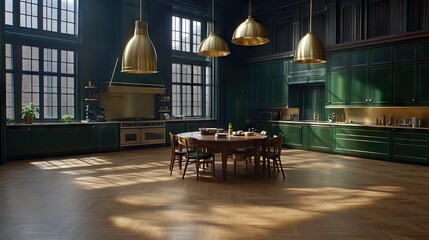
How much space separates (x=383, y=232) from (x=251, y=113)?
945cm

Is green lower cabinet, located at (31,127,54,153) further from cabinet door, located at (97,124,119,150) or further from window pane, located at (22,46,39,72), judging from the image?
window pane, located at (22,46,39,72)

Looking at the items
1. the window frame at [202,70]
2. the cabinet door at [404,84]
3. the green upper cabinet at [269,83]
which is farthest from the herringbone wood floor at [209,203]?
the window frame at [202,70]

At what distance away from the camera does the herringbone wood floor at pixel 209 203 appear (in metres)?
3.72

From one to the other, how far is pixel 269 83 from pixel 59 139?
6754 mm

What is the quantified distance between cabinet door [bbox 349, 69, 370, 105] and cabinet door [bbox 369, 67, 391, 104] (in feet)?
0.48

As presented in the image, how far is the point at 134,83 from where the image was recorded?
10.2 meters

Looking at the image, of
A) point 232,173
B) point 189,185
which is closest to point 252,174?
point 232,173

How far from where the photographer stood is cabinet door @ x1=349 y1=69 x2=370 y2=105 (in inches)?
364

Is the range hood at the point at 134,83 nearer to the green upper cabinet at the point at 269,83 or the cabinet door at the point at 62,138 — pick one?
the cabinet door at the point at 62,138

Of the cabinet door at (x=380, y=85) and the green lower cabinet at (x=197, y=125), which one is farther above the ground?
the cabinet door at (x=380, y=85)

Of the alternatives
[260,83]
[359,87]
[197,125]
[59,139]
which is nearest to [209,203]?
[59,139]

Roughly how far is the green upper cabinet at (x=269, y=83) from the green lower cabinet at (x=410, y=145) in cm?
381

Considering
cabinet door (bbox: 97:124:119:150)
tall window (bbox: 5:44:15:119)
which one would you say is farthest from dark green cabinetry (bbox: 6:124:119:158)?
tall window (bbox: 5:44:15:119)

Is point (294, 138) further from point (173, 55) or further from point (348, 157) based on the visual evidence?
point (173, 55)
